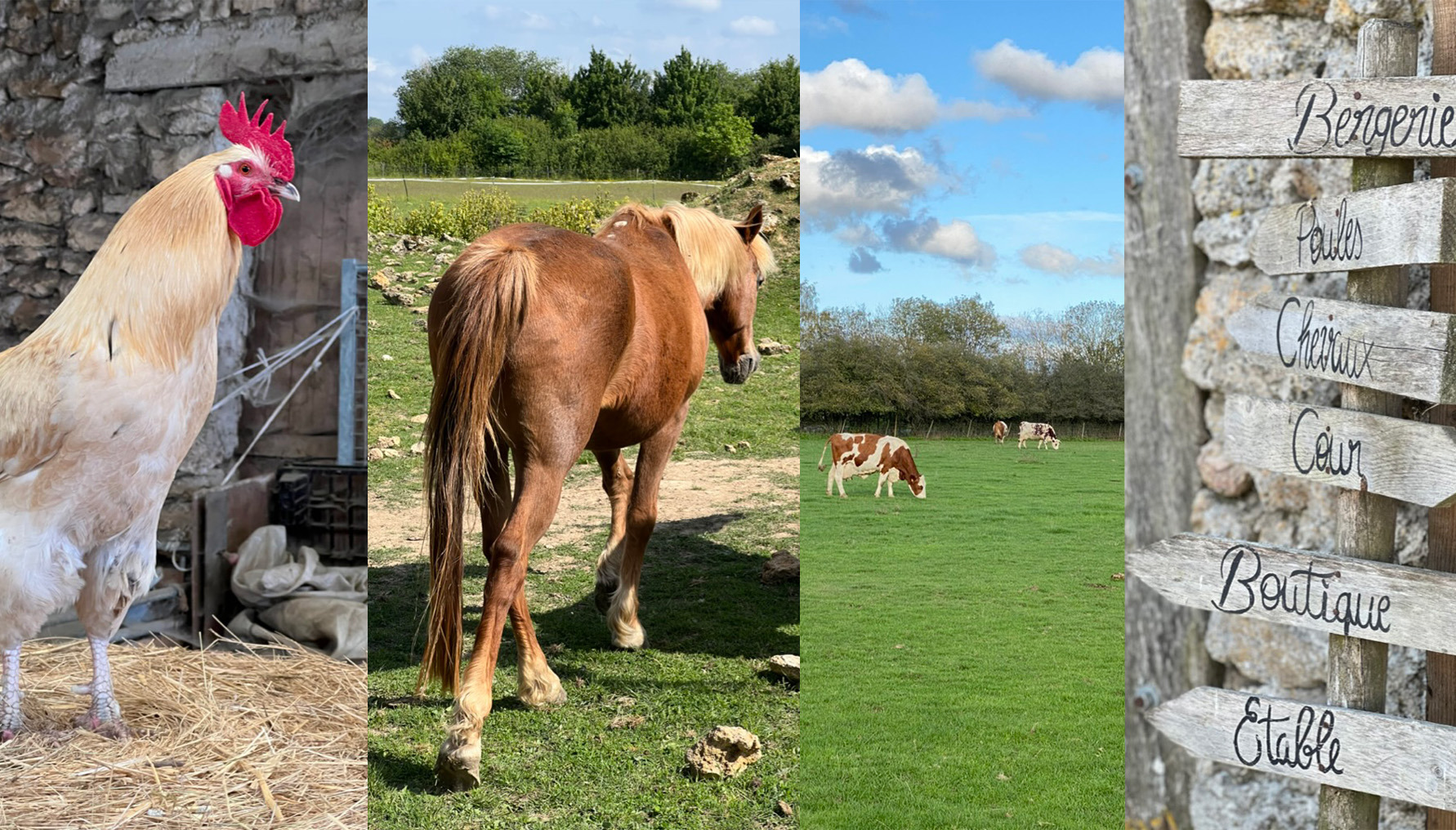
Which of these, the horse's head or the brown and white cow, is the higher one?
the horse's head

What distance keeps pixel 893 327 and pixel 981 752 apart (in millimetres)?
1743

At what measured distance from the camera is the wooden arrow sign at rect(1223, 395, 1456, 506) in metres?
1.86

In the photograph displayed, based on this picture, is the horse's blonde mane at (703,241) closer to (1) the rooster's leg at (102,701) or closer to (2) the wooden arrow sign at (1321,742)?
(2) the wooden arrow sign at (1321,742)

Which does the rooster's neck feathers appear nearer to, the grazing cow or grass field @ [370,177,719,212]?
grass field @ [370,177,719,212]

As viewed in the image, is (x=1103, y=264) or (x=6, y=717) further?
(x=1103, y=264)

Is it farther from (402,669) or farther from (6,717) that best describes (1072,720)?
(6,717)

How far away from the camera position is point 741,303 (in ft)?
10.4

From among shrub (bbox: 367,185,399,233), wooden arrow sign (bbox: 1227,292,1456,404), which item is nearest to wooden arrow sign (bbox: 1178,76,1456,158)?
wooden arrow sign (bbox: 1227,292,1456,404)

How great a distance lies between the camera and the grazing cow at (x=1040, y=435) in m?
5.01

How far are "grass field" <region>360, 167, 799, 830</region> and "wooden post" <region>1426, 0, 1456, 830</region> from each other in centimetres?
150

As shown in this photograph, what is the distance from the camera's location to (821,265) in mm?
4172

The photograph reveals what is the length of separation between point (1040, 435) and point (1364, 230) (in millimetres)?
3157

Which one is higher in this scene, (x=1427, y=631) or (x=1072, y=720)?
(x=1427, y=631)

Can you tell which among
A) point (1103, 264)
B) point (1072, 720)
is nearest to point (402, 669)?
point (1072, 720)
